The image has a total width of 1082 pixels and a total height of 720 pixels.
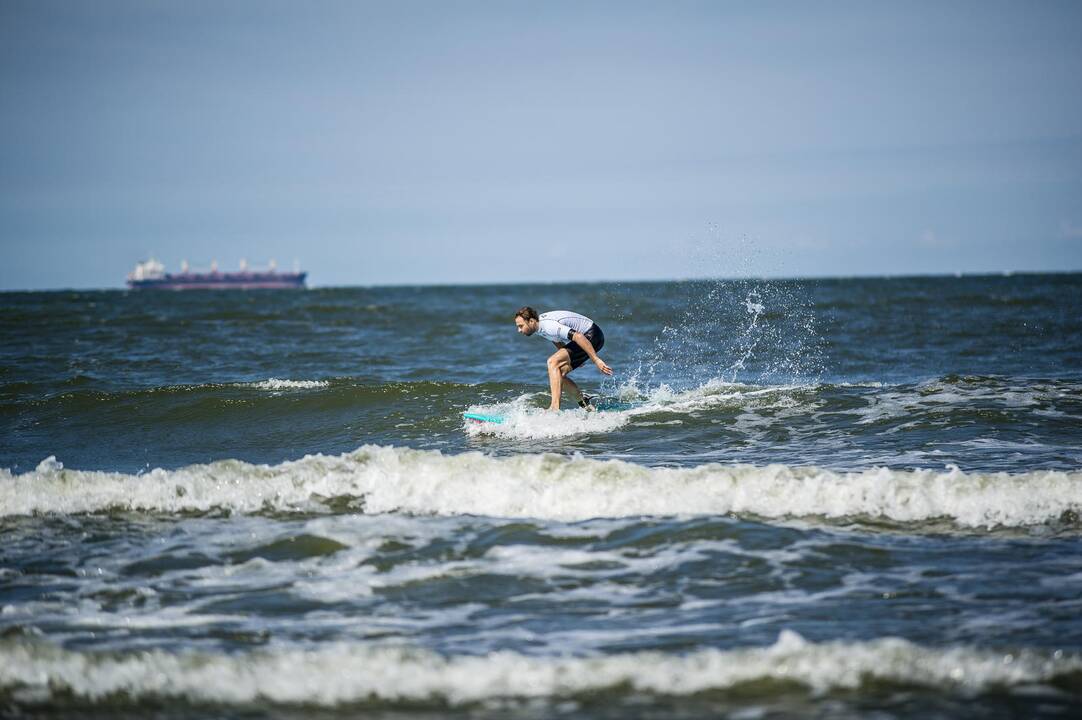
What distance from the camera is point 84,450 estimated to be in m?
13.0

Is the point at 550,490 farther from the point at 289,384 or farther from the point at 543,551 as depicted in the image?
the point at 289,384

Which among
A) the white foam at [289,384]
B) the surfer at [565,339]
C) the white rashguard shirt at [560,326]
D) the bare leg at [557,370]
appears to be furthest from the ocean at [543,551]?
the white rashguard shirt at [560,326]

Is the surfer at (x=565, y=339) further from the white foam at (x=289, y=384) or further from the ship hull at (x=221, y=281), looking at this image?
the ship hull at (x=221, y=281)

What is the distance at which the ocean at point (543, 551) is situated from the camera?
4965 millimetres

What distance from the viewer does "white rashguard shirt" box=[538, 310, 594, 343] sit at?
13.3 meters

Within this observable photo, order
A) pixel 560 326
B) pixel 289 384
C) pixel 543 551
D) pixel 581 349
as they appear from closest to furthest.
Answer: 1. pixel 543 551
2. pixel 560 326
3. pixel 581 349
4. pixel 289 384

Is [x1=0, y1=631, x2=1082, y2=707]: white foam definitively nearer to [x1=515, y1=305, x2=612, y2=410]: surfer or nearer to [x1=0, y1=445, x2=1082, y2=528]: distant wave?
[x1=0, y1=445, x2=1082, y2=528]: distant wave

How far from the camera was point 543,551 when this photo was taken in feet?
24.5

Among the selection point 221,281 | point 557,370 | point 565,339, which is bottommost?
point 557,370

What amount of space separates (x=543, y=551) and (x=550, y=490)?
5.43 feet

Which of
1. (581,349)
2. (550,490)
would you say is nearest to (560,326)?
(581,349)

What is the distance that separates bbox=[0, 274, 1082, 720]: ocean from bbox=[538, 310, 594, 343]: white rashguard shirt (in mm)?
1297

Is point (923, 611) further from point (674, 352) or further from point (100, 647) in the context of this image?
point (674, 352)

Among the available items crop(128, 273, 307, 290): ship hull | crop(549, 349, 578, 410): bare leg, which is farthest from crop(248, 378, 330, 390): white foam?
crop(128, 273, 307, 290): ship hull
